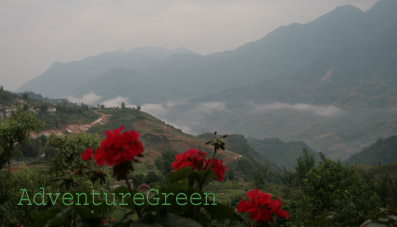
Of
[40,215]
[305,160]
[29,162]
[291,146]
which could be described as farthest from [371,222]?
[291,146]

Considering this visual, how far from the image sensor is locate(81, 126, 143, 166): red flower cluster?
200 centimetres

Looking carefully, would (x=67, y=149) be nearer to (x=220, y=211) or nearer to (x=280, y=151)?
(x=220, y=211)

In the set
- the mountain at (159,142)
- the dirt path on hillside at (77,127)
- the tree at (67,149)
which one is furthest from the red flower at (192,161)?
the dirt path on hillside at (77,127)

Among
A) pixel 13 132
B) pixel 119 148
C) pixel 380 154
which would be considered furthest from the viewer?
pixel 380 154

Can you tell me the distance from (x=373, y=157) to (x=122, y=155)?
147 meters

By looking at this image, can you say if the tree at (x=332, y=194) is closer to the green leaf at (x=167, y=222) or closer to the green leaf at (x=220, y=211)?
the green leaf at (x=220, y=211)

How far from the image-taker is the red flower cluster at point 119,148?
2.00 metres

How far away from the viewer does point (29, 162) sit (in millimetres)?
51250

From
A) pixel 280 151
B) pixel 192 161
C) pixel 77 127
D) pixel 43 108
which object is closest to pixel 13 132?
pixel 192 161

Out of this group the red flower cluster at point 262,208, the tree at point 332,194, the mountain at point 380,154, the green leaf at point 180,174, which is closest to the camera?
the red flower cluster at point 262,208

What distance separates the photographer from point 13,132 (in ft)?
47.5

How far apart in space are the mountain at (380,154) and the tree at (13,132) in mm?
127607

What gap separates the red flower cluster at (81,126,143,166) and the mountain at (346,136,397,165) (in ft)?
443

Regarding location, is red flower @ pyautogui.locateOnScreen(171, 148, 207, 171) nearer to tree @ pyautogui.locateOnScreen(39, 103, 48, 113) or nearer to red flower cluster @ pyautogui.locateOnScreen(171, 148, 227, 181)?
red flower cluster @ pyautogui.locateOnScreen(171, 148, 227, 181)
